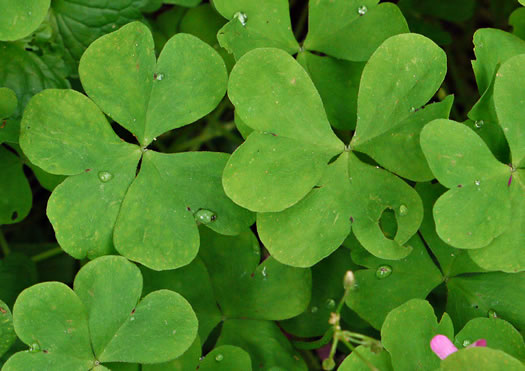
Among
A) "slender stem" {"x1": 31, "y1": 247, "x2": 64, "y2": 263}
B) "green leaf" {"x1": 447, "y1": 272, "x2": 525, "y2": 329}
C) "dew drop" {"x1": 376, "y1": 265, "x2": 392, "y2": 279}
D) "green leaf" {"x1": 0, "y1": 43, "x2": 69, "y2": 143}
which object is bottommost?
"slender stem" {"x1": 31, "y1": 247, "x2": 64, "y2": 263}

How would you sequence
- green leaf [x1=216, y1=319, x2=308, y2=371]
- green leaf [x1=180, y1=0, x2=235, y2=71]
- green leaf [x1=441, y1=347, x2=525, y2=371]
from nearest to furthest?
1. green leaf [x1=441, y1=347, x2=525, y2=371]
2. green leaf [x1=216, y1=319, x2=308, y2=371]
3. green leaf [x1=180, y1=0, x2=235, y2=71]

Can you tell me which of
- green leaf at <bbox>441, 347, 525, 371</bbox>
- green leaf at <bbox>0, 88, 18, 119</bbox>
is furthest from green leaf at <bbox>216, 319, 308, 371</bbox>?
green leaf at <bbox>0, 88, 18, 119</bbox>

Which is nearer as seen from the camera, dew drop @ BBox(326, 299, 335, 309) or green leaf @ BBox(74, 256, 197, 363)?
green leaf @ BBox(74, 256, 197, 363)

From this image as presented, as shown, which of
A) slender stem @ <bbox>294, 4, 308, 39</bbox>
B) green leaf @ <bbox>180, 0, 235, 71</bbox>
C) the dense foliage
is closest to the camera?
the dense foliage

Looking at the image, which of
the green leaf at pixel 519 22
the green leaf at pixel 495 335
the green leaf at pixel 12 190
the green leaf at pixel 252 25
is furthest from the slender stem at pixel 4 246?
the green leaf at pixel 519 22

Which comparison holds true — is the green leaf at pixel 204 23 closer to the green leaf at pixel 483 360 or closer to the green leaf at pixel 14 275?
the green leaf at pixel 14 275

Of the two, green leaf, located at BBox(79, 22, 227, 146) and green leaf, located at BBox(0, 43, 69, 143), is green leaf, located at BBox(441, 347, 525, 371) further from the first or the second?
green leaf, located at BBox(0, 43, 69, 143)

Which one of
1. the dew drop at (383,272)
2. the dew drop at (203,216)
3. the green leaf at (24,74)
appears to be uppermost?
the green leaf at (24,74)
